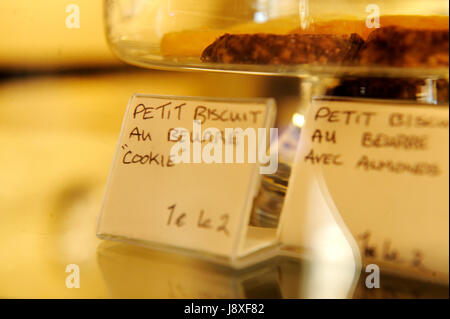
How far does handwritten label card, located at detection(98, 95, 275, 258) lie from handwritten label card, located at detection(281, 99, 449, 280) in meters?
0.05

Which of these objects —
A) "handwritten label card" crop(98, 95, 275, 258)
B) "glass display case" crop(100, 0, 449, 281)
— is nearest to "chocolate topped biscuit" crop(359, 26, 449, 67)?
"glass display case" crop(100, 0, 449, 281)

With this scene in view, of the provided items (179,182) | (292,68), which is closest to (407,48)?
(292,68)

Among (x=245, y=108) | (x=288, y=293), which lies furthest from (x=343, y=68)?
(x=288, y=293)

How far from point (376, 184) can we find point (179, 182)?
6.7 inches

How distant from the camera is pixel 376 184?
43 centimetres

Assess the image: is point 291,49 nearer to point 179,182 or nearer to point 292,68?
point 292,68

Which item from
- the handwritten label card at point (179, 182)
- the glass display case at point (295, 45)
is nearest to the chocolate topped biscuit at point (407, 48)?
the glass display case at point (295, 45)

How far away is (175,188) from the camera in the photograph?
48 cm

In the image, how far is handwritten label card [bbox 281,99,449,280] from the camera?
1.33 ft

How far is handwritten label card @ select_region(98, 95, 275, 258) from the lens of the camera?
0.44 m

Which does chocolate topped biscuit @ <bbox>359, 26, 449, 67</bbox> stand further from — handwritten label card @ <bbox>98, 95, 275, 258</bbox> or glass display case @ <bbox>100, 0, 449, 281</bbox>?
handwritten label card @ <bbox>98, 95, 275, 258</bbox>

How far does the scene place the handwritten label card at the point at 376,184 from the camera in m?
0.41

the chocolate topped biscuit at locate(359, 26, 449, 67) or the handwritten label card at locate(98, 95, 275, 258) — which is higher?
the chocolate topped biscuit at locate(359, 26, 449, 67)

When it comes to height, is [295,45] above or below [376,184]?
above
